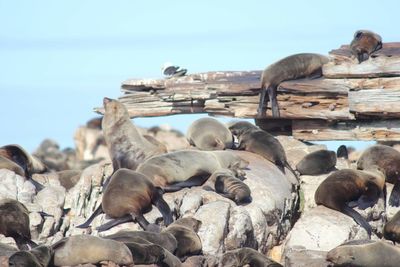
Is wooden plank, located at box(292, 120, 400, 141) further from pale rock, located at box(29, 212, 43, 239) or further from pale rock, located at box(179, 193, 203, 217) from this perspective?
pale rock, located at box(29, 212, 43, 239)

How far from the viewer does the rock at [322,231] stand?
13.3 m

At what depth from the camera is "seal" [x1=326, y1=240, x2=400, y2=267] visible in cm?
1142

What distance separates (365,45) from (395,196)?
101 inches

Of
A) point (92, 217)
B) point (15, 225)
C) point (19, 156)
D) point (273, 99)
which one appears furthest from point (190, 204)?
point (19, 156)

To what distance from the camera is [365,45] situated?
54.0ft

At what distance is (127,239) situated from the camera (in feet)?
37.7

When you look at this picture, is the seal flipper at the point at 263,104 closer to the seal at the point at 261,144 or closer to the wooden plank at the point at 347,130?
the seal at the point at 261,144

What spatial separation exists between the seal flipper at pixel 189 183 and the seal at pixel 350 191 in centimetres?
140

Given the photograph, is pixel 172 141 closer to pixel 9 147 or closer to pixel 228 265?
pixel 9 147

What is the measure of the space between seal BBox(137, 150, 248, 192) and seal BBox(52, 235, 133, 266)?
295 centimetres

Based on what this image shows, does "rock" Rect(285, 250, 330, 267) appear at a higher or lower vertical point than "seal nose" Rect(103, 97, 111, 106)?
lower

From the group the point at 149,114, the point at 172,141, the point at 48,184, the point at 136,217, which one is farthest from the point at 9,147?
the point at 172,141

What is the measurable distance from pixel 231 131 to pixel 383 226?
10.5 feet

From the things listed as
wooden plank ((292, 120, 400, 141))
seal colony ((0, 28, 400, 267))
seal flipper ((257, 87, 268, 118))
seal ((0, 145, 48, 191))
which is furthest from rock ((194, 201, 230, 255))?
wooden plank ((292, 120, 400, 141))
